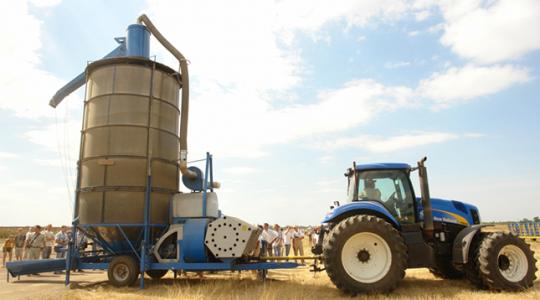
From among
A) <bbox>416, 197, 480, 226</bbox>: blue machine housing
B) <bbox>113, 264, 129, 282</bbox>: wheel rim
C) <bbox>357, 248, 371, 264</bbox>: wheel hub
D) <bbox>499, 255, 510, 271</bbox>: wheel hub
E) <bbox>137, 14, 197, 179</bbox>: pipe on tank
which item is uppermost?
<bbox>137, 14, 197, 179</bbox>: pipe on tank

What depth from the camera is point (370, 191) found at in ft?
27.4

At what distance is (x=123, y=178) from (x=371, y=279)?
6.47m

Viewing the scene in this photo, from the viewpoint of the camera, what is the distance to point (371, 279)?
7395 mm

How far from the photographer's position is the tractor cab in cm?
822

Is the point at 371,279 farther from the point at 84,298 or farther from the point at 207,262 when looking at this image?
the point at 84,298

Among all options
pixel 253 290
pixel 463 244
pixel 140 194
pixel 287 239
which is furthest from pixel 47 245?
pixel 463 244

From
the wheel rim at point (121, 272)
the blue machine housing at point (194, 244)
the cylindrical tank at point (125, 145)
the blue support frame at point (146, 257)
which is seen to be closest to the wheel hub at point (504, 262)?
the blue support frame at point (146, 257)

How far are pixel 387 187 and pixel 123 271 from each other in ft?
22.2

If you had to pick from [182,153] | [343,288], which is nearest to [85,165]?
[182,153]

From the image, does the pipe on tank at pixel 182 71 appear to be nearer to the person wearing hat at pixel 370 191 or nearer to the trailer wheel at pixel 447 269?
the person wearing hat at pixel 370 191

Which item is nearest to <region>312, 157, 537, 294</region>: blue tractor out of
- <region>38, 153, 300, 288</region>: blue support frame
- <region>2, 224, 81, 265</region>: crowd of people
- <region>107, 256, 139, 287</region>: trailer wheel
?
<region>38, 153, 300, 288</region>: blue support frame

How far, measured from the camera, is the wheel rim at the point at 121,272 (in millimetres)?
9430

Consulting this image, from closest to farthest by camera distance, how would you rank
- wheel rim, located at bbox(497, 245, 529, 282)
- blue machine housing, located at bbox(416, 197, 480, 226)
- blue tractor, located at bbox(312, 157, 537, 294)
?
blue tractor, located at bbox(312, 157, 537, 294), wheel rim, located at bbox(497, 245, 529, 282), blue machine housing, located at bbox(416, 197, 480, 226)

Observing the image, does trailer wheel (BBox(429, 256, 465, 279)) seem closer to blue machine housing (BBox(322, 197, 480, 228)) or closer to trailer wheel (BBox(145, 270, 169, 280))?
blue machine housing (BBox(322, 197, 480, 228))
